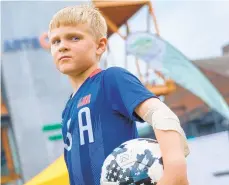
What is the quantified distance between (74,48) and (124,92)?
0.25 m

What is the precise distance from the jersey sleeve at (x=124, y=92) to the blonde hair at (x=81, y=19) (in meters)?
0.18

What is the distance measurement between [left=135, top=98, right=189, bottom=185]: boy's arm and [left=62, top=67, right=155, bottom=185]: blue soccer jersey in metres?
0.08

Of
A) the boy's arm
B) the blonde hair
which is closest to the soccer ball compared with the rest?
the boy's arm

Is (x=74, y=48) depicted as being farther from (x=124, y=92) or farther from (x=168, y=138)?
(x=168, y=138)

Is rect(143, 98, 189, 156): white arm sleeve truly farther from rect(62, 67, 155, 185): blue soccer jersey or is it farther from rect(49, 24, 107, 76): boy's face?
rect(49, 24, 107, 76): boy's face

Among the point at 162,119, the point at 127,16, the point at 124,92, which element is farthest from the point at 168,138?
the point at 127,16

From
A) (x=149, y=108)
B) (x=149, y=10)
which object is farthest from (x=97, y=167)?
(x=149, y=10)

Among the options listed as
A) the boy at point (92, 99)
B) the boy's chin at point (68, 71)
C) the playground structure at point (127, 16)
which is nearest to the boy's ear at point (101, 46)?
the boy at point (92, 99)

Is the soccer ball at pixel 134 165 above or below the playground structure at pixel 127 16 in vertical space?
above

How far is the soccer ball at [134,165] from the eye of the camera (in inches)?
61.9

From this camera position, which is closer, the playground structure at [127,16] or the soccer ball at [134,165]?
the soccer ball at [134,165]

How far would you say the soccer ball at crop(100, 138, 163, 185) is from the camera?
5.16 ft

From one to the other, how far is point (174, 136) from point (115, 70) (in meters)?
0.36

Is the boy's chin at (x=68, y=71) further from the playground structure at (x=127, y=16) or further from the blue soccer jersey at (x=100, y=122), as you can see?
the playground structure at (x=127, y=16)
